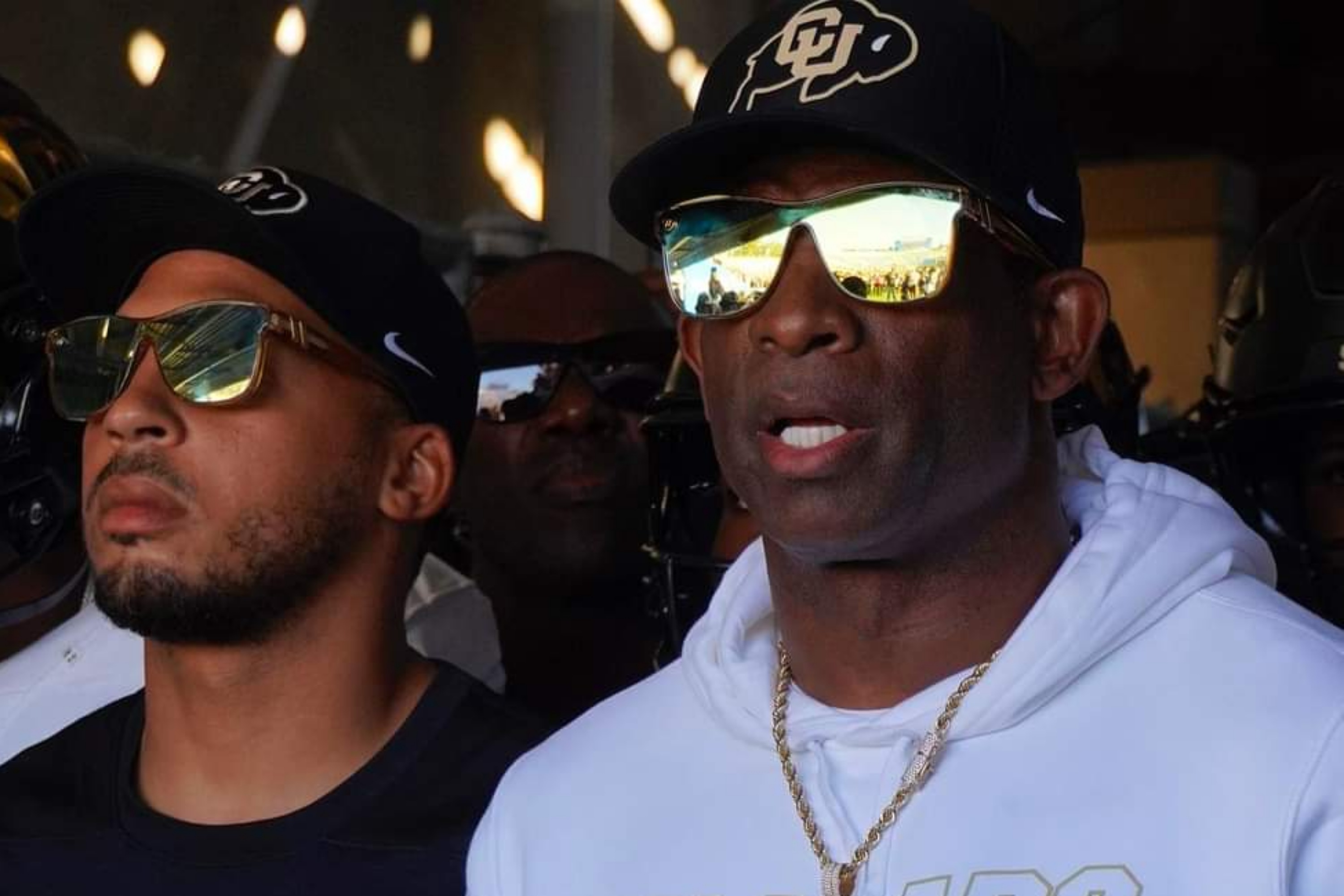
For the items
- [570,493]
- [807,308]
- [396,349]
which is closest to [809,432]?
[807,308]

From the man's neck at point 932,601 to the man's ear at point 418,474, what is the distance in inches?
30.1

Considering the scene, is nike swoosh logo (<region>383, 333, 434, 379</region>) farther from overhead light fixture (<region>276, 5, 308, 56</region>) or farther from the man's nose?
overhead light fixture (<region>276, 5, 308, 56</region>)

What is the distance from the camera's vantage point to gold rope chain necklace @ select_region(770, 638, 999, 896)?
198 centimetres

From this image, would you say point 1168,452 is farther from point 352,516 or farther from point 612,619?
point 352,516

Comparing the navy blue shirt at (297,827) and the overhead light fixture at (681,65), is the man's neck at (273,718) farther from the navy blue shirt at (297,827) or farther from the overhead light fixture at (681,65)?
the overhead light fixture at (681,65)

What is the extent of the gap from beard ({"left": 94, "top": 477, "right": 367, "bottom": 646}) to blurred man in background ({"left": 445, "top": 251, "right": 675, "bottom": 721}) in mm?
1275

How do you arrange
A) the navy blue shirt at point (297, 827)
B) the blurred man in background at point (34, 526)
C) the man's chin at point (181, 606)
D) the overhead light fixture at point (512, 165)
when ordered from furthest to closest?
the overhead light fixture at point (512, 165) < the blurred man in background at point (34, 526) < the man's chin at point (181, 606) < the navy blue shirt at point (297, 827)

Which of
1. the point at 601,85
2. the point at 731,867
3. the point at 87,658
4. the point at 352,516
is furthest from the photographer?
the point at 601,85

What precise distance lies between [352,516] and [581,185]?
9.09ft

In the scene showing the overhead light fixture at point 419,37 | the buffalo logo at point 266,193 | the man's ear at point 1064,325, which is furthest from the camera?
the overhead light fixture at point 419,37

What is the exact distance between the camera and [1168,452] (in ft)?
13.4

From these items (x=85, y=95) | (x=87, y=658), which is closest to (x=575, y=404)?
(x=87, y=658)

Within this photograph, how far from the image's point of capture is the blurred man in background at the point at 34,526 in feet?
10.4

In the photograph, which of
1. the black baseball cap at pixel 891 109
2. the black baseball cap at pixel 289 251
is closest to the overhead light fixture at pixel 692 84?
the black baseball cap at pixel 289 251
